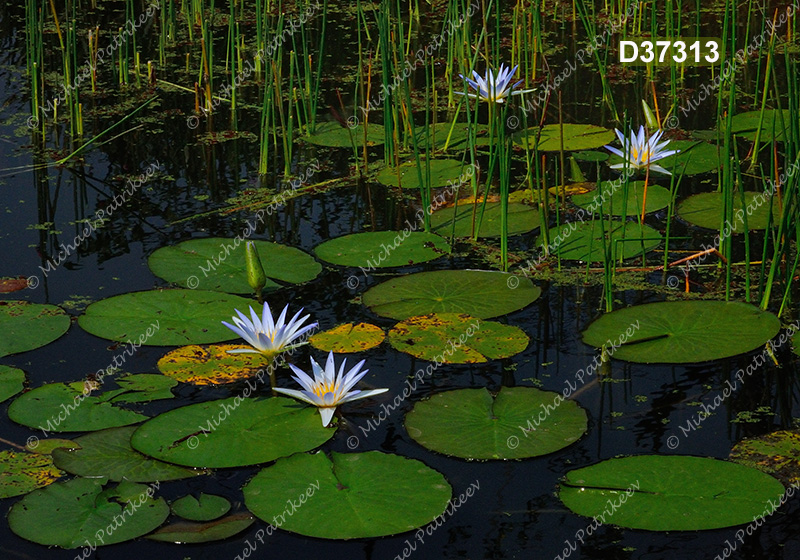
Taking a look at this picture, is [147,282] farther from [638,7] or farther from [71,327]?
[638,7]

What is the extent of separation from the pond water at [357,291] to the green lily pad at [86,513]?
0.04 m

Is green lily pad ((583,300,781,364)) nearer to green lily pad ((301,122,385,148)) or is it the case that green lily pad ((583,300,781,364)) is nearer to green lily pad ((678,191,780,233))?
green lily pad ((678,191,780,233))

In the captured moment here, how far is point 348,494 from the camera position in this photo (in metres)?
2.47

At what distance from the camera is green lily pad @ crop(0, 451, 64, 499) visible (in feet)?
8.36

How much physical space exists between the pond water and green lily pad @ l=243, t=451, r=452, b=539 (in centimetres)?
4

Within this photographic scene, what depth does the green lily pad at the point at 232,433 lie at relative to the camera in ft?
8.71

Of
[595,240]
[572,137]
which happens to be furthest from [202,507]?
[572,137]

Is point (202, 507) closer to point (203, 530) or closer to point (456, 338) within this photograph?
point (203, 530)

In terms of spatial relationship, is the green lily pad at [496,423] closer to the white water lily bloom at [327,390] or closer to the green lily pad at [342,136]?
the white water lily bloom at [327,390]

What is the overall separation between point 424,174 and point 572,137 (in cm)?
93

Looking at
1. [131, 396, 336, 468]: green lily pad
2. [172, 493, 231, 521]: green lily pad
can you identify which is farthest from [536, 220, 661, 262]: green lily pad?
[172, 493, 231, 521]: green lily pad

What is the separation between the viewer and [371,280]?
3770 mm

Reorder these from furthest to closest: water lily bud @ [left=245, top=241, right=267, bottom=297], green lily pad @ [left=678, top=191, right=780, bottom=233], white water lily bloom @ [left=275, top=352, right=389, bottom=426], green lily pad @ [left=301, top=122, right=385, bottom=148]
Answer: green lily pad @ [left=301, top=122, right=385, bottom=148] < green lily pad @ [left=678, top=191, right=780, bottom=233] < water lily bud @ [left=245, top=241, right=267, bottom=297] < white water lily bloom @ [left=275, top=352, right=389, bottom=426]

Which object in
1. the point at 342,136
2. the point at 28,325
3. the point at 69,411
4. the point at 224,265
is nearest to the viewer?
the point at 69,411
